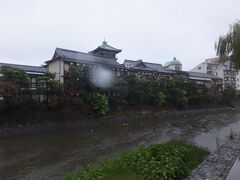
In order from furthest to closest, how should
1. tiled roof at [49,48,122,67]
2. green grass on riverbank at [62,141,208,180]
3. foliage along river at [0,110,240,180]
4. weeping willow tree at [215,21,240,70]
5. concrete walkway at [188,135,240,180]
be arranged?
1. tiled roof at [49,48,122,67]
2. weeping willow tree at [215,21,240,70]
3. foliage along river at [0,110,240,180]
4. green grass on riverbank at [62,141,208,180]
5. concrete walkway at [188,135,240,180]

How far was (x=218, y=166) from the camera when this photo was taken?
6.32 metres

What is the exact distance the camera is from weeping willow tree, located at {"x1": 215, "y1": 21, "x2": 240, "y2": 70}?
523 inches

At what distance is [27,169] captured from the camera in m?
8.84

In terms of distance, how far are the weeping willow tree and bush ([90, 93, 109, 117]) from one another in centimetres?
970

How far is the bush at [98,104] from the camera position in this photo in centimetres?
1944

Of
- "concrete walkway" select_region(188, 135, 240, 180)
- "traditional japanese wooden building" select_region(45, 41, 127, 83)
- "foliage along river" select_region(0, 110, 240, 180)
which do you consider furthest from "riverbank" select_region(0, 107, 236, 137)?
"concrete walkway" select_region(188, 135, 240, 180)

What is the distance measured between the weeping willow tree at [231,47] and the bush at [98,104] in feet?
31.8

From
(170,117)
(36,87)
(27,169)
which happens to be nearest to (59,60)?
(36,87)

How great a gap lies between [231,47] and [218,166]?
9.57 meters

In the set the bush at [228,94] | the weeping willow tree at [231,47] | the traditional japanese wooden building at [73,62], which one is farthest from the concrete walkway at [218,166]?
the bush at [228,94]

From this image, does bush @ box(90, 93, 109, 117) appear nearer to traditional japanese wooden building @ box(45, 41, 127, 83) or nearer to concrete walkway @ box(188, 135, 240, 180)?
traditional japanese wooden building @ box(45, 41, 127, 83)

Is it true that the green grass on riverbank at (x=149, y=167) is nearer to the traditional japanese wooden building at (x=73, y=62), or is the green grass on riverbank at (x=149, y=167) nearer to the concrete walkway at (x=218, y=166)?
the concrete walkway at (x=218, y=166)

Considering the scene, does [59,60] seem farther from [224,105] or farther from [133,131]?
[224,105]

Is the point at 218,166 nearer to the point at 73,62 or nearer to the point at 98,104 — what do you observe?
the point at 98,104
